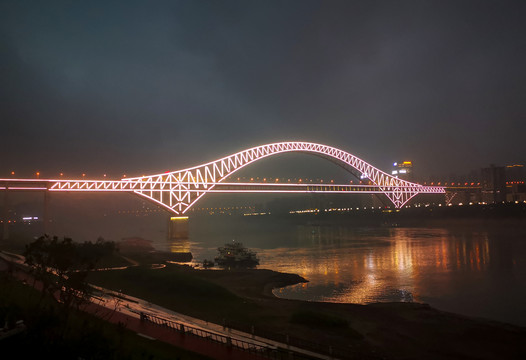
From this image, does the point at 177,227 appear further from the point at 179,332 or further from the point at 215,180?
the point at 179,332

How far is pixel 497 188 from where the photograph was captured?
10712 cm

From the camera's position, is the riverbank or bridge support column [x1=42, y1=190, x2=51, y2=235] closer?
the riverbank

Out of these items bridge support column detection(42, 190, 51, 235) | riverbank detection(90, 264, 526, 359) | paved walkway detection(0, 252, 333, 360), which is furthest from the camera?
bridge support column detection(42, 190, 51, 235)

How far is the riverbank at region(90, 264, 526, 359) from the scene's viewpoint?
1245 centimetres

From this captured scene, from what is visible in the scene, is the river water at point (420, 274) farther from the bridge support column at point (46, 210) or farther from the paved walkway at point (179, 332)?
the bridge support column at point (46, 210)

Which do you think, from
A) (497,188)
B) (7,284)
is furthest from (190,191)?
(497,188)

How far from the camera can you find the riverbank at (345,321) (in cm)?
1245

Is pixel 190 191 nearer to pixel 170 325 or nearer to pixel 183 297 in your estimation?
pixel 183 297

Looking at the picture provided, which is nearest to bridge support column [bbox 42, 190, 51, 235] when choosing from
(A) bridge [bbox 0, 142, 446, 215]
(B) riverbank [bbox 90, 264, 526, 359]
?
→ (A) bridge [bbox 0, 142, 446, 215]

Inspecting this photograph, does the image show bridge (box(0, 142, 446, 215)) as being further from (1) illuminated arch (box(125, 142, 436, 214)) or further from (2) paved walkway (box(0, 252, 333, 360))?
(2) paved walkway (box(0, 252, 333, 360))

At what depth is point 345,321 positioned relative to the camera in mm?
14625

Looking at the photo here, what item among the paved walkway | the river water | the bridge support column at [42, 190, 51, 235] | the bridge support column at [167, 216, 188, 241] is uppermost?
the bridge support column at [42, 190, 51, 235]

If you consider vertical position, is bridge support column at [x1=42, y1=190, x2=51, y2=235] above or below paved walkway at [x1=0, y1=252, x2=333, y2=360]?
above

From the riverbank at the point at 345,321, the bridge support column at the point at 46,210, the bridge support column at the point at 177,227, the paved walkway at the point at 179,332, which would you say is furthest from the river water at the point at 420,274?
the bridge support column at the point at 46,210
